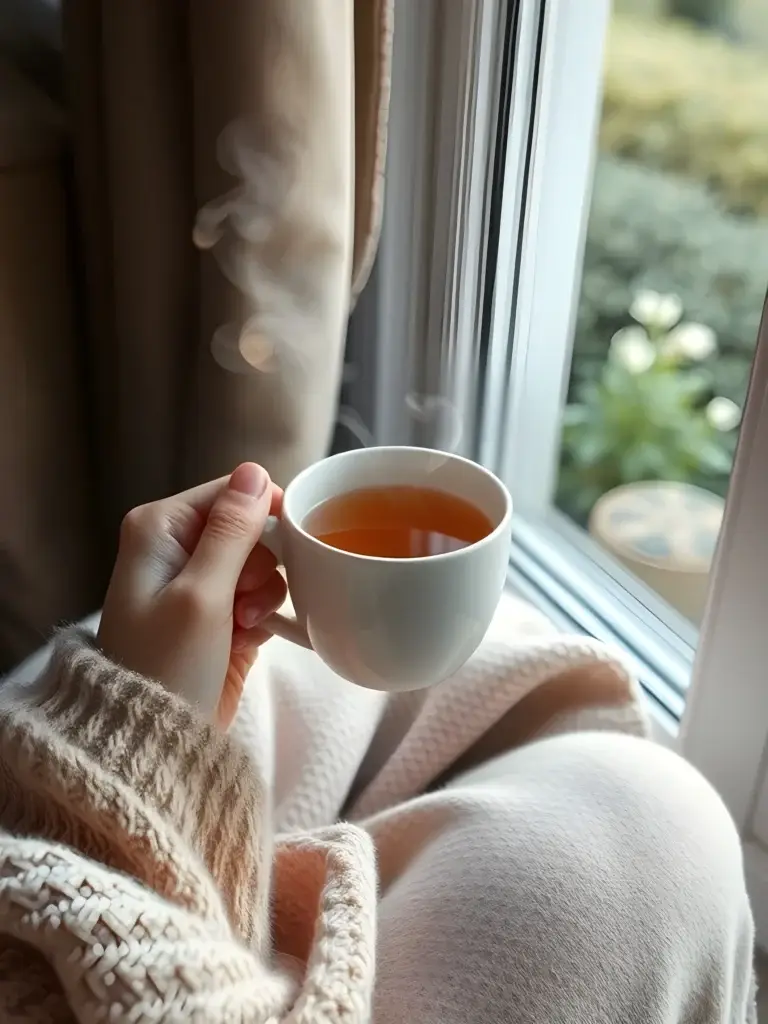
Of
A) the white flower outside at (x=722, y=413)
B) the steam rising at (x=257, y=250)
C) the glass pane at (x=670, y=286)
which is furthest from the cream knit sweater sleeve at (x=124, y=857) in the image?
the white flower outside at (x=722, y=413)

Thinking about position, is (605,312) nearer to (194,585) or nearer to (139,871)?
(194,585)

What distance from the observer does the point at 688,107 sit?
99cm

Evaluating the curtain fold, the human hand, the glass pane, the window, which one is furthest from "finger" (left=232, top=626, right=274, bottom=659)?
the glass pane

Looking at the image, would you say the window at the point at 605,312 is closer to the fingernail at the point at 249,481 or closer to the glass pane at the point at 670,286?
the glass pane at the point at 670,286

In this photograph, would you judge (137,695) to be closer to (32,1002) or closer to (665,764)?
(32,1002)

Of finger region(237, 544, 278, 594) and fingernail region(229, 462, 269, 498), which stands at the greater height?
fingernail region(229, 462, 269, 498)

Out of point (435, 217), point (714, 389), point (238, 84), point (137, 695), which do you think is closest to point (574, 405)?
point (714, 389)

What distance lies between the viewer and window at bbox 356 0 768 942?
2.80ft

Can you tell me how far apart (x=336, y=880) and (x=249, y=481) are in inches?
9.5

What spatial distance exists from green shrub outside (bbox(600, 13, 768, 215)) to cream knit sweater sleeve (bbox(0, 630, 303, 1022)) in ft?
2.34

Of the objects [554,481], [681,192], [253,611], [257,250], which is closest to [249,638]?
[253,611]

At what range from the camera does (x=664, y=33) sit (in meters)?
0.96

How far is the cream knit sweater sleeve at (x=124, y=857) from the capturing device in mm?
465

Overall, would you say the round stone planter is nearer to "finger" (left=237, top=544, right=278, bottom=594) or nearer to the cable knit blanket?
the cable knit blanket
